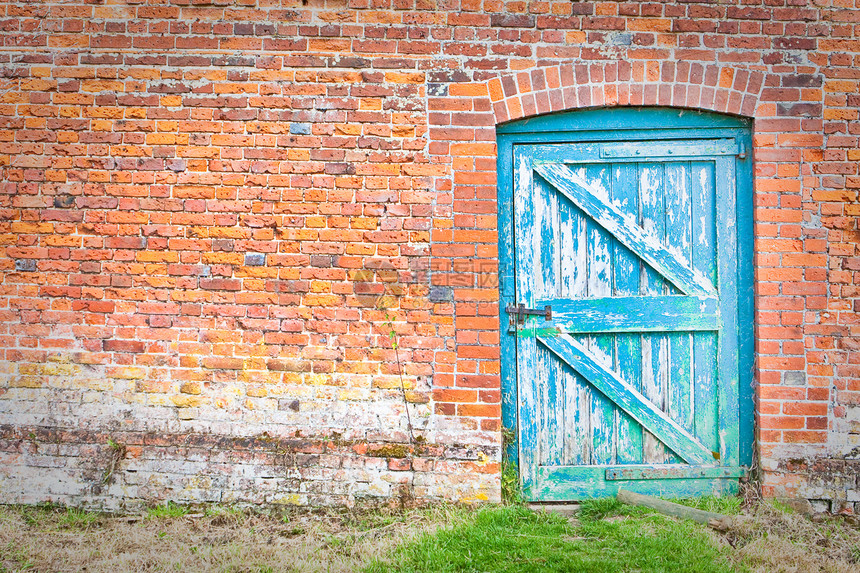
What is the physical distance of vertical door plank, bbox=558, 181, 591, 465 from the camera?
3566 mm

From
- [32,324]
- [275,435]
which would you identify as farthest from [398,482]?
[32,324]

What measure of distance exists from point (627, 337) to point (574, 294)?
0.44 metres

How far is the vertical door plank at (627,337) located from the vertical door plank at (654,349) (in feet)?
0.13

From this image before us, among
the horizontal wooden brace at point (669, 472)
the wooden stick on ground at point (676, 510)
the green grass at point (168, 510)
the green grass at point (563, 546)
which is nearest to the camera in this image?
the green grass at point (563, 546)

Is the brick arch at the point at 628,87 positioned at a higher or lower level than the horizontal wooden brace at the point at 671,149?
higher

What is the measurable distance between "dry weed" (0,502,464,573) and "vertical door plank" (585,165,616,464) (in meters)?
1.07

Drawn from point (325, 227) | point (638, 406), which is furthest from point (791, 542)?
point (325, 227)

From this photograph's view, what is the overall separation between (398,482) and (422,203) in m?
1.74

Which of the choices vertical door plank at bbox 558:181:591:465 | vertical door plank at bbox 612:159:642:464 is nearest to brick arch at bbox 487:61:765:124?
vertical door plank at bbox 612:159:642:464

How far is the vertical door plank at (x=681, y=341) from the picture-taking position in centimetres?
354

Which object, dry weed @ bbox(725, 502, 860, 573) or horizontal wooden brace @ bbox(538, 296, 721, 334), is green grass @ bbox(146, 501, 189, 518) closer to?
horizontal wooden brace @ bbox(538, 296, 721, 334)

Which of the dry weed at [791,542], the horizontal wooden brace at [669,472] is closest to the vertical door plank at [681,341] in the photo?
the horizontal wooden brace at [669,472]

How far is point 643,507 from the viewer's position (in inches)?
130

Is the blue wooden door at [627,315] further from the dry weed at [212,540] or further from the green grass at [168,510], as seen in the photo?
the green grass at [168,510]
